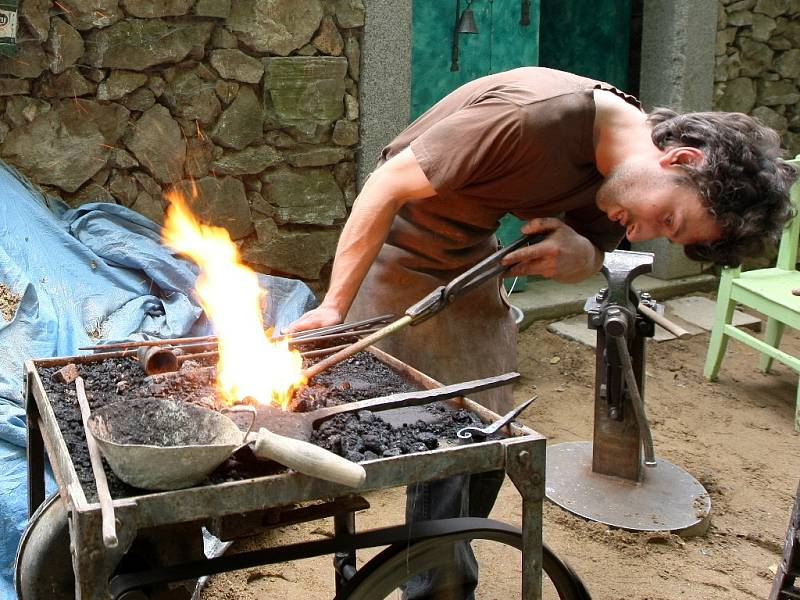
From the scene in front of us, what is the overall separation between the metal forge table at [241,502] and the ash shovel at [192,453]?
0.11ft

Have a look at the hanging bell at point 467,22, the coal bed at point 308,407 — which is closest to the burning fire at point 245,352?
the coal bed at point 308,407

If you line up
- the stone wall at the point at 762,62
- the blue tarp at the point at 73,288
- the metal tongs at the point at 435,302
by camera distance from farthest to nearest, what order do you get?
the stone wall at the point at 762,62 → the blue tarp at the point at 73,288 → the metal tongs at the point at 435,302

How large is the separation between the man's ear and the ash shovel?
117cm

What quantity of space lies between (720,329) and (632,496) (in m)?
1.73

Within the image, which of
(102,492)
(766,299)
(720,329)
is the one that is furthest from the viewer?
(720,329)

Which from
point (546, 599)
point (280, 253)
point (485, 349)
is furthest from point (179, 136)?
point (546, 599)

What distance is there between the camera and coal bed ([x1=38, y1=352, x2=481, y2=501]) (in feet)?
5.30

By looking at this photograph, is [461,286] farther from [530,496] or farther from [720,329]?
[720,329]

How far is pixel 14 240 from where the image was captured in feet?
11.7

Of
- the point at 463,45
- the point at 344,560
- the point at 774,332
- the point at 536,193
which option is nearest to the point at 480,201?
the point at 536,193

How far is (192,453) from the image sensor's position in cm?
146

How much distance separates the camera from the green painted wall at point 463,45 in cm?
519

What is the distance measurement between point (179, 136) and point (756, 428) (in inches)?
131

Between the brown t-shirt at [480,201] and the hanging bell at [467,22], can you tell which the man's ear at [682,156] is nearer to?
the brown t-shirt at [480,201]
